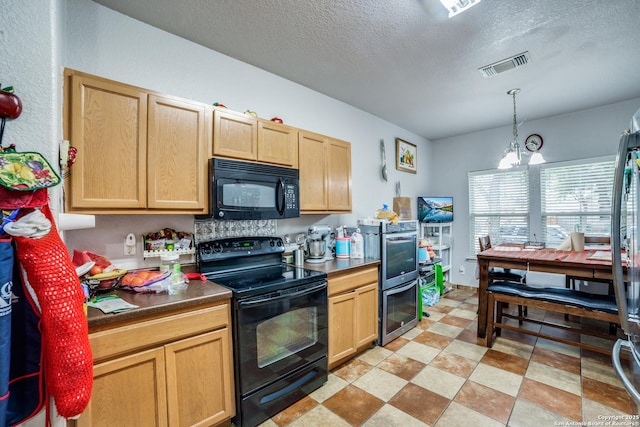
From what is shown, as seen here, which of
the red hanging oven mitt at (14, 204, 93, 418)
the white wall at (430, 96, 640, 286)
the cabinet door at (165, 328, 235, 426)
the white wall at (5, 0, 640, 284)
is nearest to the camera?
the red hanging oven mitt at (14, 204, 93, 418)

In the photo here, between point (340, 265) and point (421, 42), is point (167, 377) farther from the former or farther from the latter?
point (421, 42)

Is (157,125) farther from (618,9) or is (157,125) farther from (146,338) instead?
(618,9)

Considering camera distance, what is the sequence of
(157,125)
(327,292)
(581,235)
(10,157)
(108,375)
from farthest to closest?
(581,235) → (327,292) → (157,125) → (108,375) → (10,157)

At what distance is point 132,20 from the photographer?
6.07ft

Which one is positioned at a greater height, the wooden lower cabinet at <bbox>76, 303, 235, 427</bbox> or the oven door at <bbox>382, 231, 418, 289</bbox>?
the oven door at <bbox>382, 231, 418, 289</bbox>

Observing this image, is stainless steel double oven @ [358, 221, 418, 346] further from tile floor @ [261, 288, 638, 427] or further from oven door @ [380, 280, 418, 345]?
tile floor @ [261, 288, 638, 427]

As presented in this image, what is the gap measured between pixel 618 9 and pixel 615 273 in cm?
185

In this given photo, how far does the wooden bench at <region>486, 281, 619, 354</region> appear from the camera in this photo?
218 centimetres

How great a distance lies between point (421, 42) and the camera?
2.10 metres

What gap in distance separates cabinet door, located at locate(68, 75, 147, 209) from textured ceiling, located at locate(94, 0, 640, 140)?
70 centimetres

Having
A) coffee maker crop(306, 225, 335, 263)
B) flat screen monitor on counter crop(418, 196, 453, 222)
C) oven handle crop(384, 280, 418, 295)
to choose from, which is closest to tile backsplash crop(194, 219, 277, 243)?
coffee maker crop(306, 225, 335, 263)

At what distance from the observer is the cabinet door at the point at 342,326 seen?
2.23 metres

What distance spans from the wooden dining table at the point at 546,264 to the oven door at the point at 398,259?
0.67 m

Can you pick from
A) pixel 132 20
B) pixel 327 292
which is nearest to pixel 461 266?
pixel 327 292
